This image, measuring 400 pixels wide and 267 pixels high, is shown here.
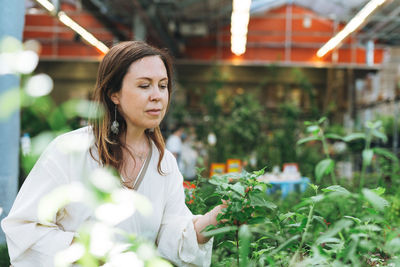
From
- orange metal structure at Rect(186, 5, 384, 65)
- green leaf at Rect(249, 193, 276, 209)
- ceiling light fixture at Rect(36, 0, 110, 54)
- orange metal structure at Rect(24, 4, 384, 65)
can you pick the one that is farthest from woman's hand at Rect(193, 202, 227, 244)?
orange metal structure at Rect(186, 5, 384, 65)

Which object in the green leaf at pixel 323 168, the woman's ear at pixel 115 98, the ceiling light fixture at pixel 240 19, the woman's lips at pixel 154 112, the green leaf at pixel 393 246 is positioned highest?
the ceiling light fixture at pixel 240 19

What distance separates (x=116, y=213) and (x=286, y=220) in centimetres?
69

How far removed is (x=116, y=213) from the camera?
2.03 feet

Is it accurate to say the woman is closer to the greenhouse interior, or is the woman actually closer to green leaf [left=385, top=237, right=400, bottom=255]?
the greenhouse interior

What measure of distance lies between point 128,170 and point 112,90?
27 cm

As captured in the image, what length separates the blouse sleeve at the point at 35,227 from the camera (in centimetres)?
113

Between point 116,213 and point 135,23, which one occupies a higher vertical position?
point 135,23

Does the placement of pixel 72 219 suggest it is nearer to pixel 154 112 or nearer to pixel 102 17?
pixel 154 112

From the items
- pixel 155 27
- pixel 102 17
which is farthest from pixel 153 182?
pixel 102 17

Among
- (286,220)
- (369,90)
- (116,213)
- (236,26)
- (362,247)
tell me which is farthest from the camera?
(369,90)

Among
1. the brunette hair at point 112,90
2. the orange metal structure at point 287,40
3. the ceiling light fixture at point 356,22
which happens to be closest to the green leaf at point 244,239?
the brunette hair at point 112,90

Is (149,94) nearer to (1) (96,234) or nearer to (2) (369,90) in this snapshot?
(1) (96,234)

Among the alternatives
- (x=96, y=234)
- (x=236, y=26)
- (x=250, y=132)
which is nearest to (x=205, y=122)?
(x=250, y=132)

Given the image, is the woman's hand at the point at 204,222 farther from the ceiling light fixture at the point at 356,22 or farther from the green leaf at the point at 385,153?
the ceiling light fixture at the point at 356,22
